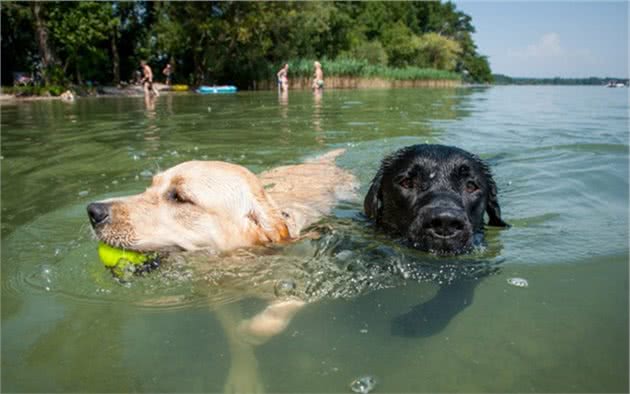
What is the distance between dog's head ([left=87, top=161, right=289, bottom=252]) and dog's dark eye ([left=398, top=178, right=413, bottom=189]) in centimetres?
115

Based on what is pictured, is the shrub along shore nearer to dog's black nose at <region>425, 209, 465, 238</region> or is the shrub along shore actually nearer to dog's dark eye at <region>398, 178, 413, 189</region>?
dog's dark eye at <region>398, 178, 413, 189</region>

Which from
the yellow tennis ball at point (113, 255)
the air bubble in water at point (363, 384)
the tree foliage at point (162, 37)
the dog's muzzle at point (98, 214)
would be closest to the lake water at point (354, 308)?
the air bubble in water at point (363, 384)

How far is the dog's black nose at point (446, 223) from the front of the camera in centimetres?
367

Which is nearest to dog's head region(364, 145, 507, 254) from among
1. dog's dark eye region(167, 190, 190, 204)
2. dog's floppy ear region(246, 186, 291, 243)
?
dog's floppy ear region(246, 186, 291, 243)

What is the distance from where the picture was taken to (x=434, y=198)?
4.03m

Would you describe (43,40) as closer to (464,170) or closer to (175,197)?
(175,197)

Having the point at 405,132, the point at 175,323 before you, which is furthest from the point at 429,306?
the point at 405,132

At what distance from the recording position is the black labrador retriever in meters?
3.18

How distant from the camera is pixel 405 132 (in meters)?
10.9

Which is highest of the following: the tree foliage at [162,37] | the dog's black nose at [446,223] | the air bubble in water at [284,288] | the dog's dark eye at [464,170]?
the tree foliage at [162,37]

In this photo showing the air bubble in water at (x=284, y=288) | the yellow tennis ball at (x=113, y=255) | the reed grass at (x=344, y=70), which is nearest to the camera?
the air bubble in water at (x=284, y=288)

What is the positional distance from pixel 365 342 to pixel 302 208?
242cm

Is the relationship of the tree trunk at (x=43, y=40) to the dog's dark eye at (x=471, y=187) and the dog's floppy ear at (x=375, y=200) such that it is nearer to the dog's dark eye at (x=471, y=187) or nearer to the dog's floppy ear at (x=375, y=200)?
the dog's floppy ear at (x=375, y=200)

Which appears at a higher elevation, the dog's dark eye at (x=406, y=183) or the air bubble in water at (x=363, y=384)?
the dog's dark eye at (x=406, y=183)
